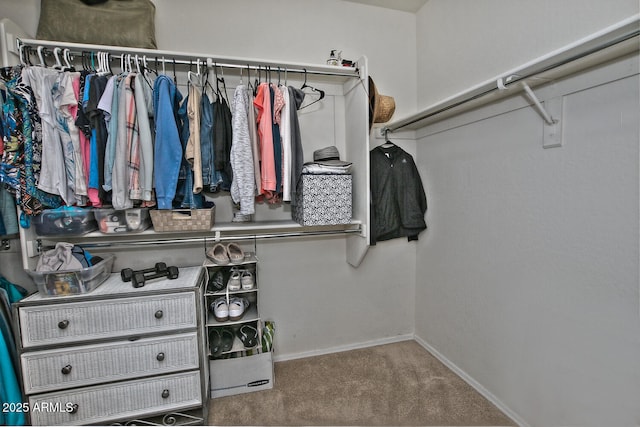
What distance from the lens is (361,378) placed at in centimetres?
189

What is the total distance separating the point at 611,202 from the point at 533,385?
3.12 feet

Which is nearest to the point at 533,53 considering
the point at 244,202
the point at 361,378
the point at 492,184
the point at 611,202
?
the point at 492,184

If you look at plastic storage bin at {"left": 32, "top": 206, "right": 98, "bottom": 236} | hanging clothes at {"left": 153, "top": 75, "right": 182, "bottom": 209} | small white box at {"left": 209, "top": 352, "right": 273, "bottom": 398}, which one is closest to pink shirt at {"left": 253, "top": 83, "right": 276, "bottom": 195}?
hanging clothes at {"left": 153, "top": 75, "right": 182, "bottom": 209}

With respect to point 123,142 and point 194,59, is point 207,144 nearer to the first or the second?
point 123,142

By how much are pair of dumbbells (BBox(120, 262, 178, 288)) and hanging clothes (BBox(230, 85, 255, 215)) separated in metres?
0.53

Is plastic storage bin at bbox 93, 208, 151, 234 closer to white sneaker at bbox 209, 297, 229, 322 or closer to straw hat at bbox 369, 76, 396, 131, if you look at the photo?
white sneaker at bbox 209, 297, 229, 322

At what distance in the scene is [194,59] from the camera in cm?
166

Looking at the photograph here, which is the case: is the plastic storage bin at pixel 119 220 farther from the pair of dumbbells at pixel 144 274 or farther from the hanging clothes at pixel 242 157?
the hanging clothes at pixel 242 157

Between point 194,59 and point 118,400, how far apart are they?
185cm

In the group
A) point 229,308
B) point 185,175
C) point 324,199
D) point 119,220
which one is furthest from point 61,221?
point 324,199

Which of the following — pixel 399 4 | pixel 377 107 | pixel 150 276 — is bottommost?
pixel 150 276

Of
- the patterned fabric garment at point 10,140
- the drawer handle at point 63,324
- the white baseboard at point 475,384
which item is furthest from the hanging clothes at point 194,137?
the white baseboard at point 475,384

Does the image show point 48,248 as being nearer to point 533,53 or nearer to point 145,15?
point 145,15

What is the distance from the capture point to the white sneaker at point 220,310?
1.70m
